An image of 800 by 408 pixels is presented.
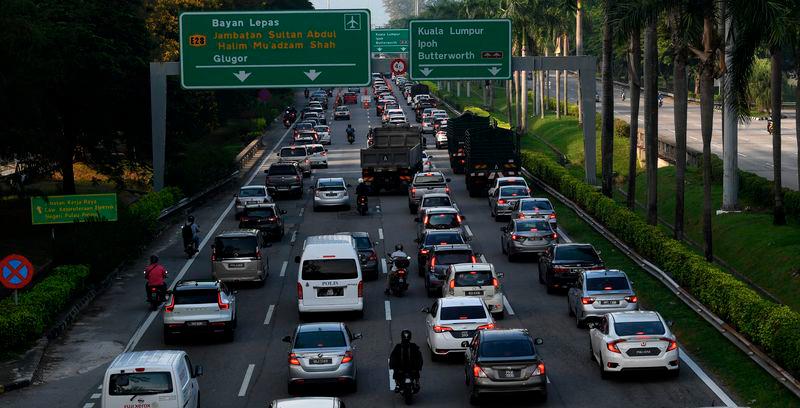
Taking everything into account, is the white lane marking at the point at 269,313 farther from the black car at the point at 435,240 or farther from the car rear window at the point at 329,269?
the black car at the point at 435,240

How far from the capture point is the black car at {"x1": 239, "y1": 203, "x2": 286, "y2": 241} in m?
48.5

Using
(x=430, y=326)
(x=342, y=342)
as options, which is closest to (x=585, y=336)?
(x=430, y=326)

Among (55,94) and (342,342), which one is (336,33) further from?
(342,342)

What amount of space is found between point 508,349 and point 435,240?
16.9m

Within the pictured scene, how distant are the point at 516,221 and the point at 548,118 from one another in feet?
237

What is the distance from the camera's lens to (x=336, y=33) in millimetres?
53375

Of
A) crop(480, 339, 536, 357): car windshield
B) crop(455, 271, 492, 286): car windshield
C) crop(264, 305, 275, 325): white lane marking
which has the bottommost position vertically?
crop(264, 305, 275, 325): white lane marking

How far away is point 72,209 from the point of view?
132 ft

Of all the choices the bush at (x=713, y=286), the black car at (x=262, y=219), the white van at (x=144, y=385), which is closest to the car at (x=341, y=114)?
the bush at (x=713, y=286)

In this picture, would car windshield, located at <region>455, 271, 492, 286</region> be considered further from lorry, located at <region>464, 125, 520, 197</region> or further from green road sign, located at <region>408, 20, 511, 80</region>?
lorry, located at <region>464, 125, 520, 197</region>

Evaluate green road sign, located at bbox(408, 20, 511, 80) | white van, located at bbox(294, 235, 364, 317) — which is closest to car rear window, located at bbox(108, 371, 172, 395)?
white van, located at bbox(294, 235, 364, 317)

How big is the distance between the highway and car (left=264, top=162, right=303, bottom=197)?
38.5ft

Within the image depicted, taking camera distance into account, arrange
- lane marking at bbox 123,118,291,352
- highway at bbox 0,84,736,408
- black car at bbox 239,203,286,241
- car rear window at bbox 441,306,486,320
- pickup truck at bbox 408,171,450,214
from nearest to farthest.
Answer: highway at bbox 0,84,736,408 → car rear window at bbox 441,306,486,320 → lane marking at bbox 123,118,291,352 → black car at bbox 239,203,286,241 → pickup truck at bbox 408,171,450,214

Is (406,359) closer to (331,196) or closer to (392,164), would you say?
(331,196)
